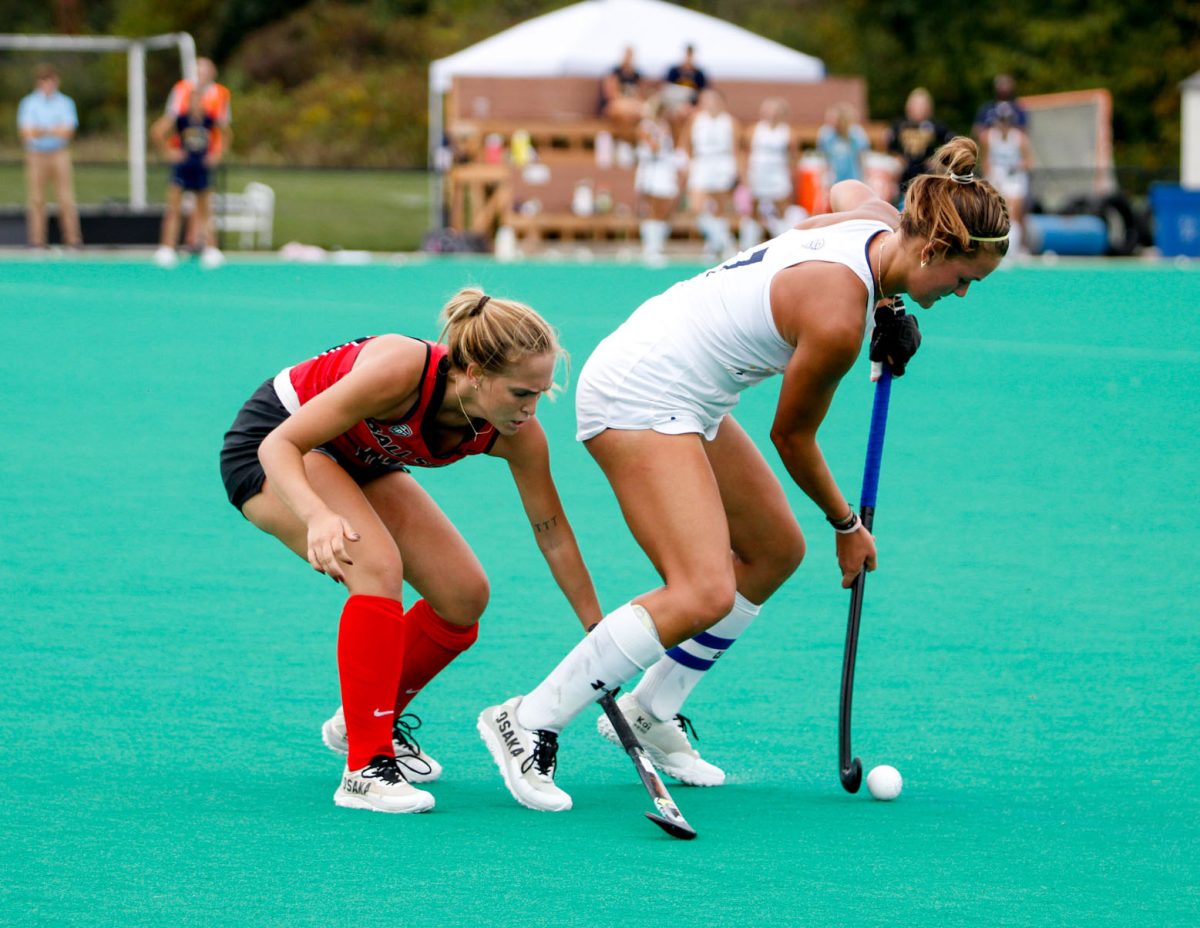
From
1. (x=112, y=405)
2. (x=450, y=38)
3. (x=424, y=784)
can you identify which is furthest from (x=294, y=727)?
(x=450, y=38)

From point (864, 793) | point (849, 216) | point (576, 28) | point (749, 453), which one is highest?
point (576, 28)

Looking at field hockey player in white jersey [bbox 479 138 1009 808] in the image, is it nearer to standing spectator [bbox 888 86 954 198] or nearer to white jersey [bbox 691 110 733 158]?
standing spectator [bbox 888 86 954 198]

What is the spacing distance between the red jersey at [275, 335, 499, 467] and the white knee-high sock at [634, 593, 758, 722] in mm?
702

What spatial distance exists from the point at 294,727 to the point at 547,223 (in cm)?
2017

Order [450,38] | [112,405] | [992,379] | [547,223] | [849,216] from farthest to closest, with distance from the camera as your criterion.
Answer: [450,38]
[547,223]
[992,379]
[112,405]
[849,216]

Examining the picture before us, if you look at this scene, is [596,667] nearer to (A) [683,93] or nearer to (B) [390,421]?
(B) [390,421]

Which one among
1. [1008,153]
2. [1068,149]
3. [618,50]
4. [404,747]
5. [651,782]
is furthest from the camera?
[1068,149]

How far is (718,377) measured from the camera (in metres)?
4.24

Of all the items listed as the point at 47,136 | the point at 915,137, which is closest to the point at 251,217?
the point at 47,136

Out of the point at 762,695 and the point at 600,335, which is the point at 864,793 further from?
the point at 600,335

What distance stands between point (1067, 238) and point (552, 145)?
7.17m

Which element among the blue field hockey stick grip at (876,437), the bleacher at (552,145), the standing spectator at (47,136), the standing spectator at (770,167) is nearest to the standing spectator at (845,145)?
the standing spectator at (770,167)

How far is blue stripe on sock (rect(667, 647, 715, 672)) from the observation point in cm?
456

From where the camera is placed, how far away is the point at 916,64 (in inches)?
1609
